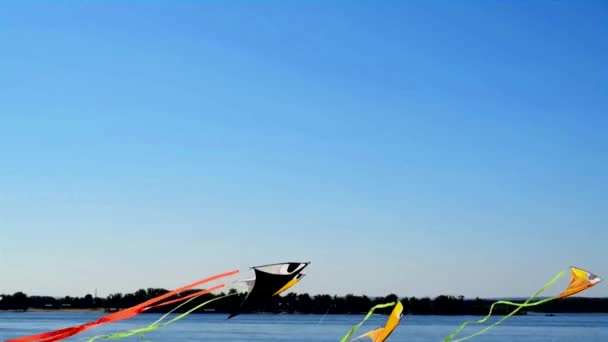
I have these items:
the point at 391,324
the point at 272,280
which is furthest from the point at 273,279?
the point at 391,324

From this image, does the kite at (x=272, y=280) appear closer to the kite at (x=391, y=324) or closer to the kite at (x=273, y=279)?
the kite at (x=273, y=279)

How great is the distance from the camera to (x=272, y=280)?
7.89 ft

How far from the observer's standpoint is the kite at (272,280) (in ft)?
7.76

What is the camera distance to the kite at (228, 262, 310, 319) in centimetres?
237

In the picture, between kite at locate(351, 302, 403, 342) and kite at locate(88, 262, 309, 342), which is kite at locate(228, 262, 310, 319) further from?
kite at locate(351, 302, 403, 342)

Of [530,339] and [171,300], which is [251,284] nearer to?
[171,300]

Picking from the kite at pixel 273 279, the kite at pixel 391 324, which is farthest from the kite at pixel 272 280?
the kite at pixel 391 324

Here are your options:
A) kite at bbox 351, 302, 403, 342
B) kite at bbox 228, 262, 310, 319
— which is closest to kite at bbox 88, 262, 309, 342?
kite at bbox 228, 262, 310, 319

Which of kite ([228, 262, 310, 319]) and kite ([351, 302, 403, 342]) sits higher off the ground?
kite ([228, 262, 310, 319])

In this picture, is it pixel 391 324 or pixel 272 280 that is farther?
pixel 391 324

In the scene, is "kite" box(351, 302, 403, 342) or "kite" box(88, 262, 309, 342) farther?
"kite" box(351, 302, 403, 342)

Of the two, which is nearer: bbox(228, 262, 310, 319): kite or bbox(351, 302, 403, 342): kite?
bbox(228, 262, 310, 319): kite

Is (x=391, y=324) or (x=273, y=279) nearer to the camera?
(x=273, y=279)

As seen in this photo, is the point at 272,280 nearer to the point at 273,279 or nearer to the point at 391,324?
the point at 273,279
